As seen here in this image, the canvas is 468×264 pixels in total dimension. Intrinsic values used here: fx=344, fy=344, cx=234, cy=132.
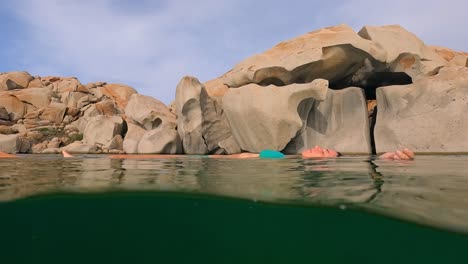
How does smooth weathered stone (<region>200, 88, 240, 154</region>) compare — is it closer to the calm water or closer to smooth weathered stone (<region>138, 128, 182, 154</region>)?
smooth weathered stone (<region>138, 128, 182, 154</region>)

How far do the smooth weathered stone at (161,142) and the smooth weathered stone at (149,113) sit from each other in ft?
2.76

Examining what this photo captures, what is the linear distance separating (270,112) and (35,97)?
30.4 meters

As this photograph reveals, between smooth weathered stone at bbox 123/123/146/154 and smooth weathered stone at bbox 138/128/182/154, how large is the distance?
3.32 ft

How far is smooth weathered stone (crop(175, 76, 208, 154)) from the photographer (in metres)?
18.4

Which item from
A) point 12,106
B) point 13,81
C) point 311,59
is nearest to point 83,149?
point 311,59

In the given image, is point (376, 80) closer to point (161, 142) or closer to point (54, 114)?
point (161, 142)

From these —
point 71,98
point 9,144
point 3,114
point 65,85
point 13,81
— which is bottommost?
point 9,144

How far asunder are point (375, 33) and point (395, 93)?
3.52m

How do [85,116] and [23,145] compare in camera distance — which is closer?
[23,145]

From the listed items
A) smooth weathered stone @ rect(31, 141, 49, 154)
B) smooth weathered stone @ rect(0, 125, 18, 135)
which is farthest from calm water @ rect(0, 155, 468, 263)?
smooth weathered stone @ rect(0, 125, 18, 135)

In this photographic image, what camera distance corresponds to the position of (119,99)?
45.0 metres

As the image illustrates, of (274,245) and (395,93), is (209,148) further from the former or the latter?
(274,245)

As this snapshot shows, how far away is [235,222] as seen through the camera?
172 inches

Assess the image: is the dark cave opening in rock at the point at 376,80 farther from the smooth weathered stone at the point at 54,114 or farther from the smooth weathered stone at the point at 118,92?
the smooth weathered stone at the point at 118,92
